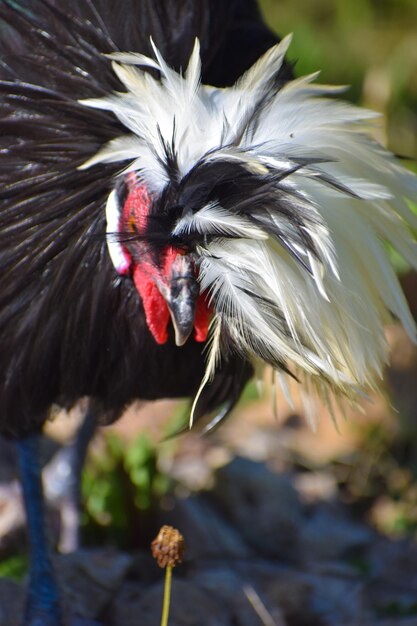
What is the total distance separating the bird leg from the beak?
1334 mm

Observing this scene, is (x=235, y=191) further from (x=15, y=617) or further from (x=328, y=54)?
(x=328, y=54)

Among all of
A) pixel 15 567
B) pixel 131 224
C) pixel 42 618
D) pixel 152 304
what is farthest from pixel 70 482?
pixel 131 224

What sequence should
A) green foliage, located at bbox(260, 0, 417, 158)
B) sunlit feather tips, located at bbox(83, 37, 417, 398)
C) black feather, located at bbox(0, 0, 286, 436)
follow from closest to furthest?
1. sunlit feather tips, located at bbox(83, 37, 417, 398)
2. black feather, located at bbox(0, 0, 286, 436)
3. green foliage, located at bbox(260, 0, 417, 158)

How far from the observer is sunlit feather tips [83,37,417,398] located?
2854mm

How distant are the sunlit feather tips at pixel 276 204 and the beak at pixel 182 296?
4 centimetres

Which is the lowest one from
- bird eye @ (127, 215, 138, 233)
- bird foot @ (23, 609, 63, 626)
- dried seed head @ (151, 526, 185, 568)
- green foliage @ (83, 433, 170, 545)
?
green foliage @ (83, 433, 170, 545)

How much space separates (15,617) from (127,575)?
49cm

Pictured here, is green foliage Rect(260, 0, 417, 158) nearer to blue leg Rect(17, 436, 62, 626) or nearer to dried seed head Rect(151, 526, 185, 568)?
blue leg Rect(17, 436, 62, 626)

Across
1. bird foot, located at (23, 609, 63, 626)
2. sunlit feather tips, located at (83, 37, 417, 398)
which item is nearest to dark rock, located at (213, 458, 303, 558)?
bird foot, located at (23, 609, 63, 626)

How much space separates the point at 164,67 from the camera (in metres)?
3.03

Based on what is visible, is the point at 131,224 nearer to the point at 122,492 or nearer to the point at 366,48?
the point at 122,492

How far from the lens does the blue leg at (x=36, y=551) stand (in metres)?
3.65

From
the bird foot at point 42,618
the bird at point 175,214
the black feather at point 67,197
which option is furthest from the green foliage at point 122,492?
the black feather at point 67,197

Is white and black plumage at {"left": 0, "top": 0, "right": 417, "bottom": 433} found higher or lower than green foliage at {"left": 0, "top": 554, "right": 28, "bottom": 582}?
higher
